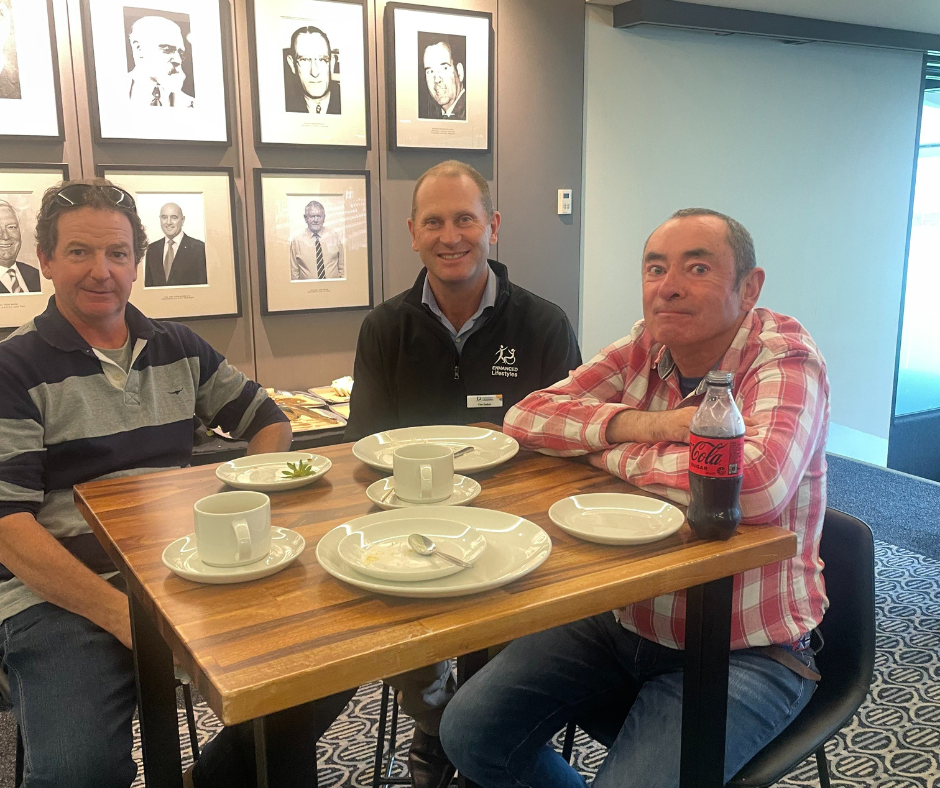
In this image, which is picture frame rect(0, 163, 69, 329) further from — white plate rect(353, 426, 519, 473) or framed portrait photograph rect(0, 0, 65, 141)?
white plate rect(353, 426, 519, 473)

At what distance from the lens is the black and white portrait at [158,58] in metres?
2.81

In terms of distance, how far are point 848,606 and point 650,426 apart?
501 mm

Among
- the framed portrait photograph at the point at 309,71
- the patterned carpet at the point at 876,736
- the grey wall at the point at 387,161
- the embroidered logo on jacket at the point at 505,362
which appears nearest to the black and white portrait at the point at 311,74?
the framed portrait photograph at the point at 309,71

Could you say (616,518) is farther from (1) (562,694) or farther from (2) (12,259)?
(2) (12,259)

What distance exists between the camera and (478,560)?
1.09 meters

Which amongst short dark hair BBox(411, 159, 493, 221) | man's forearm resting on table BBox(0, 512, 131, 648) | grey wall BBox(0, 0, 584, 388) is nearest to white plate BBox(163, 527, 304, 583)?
man's forearm resting on table BBox(0, 512, 131, 648)

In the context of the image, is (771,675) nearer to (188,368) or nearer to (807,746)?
(807,746)

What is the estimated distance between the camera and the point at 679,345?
1646 millimetres

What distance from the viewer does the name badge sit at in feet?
7.75

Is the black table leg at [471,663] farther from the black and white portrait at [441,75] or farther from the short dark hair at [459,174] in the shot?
the black and white portrait at [441,75]

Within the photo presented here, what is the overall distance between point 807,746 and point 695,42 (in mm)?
3719

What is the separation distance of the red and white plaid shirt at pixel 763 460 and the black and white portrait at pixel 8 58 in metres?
2.17

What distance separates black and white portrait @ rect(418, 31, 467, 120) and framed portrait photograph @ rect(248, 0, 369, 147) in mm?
245

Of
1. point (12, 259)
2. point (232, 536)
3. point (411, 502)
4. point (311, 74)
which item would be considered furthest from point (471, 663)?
point (311, 74)
